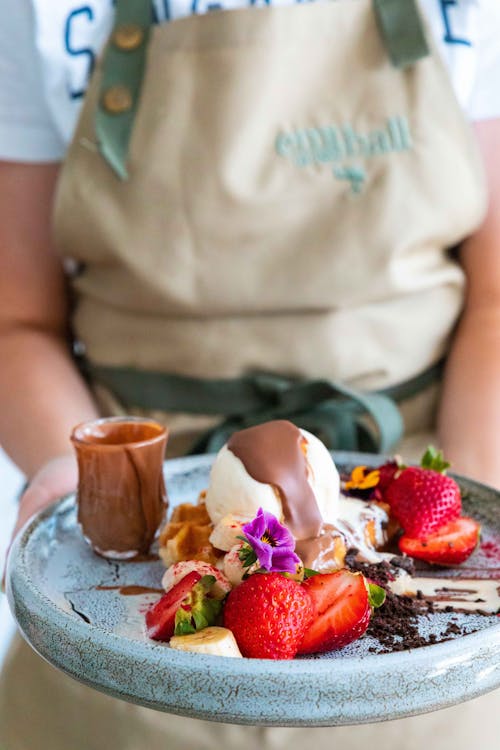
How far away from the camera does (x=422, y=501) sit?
3.01 feet

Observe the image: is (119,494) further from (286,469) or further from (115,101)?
(115,101)

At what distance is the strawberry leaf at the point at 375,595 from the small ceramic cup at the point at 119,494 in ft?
0.88

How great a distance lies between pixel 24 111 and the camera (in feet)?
4.28

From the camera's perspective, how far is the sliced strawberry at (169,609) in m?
0.75

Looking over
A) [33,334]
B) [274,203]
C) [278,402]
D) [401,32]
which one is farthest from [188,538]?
[401,32]

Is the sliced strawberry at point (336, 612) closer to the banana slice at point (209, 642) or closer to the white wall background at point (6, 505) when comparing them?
the banana slice at point (209, 642)

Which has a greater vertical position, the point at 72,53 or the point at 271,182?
the point at 72,53

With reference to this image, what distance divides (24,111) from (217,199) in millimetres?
356

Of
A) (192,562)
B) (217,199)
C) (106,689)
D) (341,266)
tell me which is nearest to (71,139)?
(217,199)

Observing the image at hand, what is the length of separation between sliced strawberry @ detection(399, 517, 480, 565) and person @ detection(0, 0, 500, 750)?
26cm

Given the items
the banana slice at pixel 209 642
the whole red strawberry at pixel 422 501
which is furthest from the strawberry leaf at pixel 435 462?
the banana slice at pixel 209 642

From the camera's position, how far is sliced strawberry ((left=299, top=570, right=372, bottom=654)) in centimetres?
74

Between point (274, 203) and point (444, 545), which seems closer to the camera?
point (444, 545)

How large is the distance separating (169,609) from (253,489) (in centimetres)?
14
